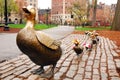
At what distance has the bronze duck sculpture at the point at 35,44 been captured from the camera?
549 cm

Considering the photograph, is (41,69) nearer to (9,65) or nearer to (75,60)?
(9,65)

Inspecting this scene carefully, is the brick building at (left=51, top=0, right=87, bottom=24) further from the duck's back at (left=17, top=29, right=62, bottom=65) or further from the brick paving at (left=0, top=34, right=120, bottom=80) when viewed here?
the duck's back at (left=17, top=29, right=62, bottom=65)

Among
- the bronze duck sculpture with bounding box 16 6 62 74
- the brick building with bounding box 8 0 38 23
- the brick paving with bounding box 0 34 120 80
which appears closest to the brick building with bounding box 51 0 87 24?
the brick building with bounding box 8 0 38 23

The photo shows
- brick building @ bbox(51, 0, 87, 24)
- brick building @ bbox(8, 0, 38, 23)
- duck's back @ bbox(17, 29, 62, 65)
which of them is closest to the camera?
duck's back @ bbox(17, 29, 62, 65)

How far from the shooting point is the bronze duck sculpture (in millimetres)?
5492

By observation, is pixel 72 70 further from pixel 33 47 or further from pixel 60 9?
pixel 60 9

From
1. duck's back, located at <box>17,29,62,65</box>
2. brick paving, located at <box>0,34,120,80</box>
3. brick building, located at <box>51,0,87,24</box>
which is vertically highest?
brick building, located at <box>51,0,87,24</box>

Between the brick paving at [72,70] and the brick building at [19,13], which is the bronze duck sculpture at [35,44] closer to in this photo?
the brick paving at [72,70]

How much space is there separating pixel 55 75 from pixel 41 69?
0.38 meters

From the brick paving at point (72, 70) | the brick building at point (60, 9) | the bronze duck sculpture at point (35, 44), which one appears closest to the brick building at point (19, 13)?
the brick building at point (60, 9)

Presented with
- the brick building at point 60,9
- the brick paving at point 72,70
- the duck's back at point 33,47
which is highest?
the brick building at point 60,9

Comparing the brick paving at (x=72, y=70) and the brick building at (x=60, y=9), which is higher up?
the brick building at (x=60, y=9)

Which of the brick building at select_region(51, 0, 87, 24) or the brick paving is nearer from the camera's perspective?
the brick paving

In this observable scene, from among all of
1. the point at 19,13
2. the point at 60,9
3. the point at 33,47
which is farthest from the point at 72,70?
the point at 60,9
